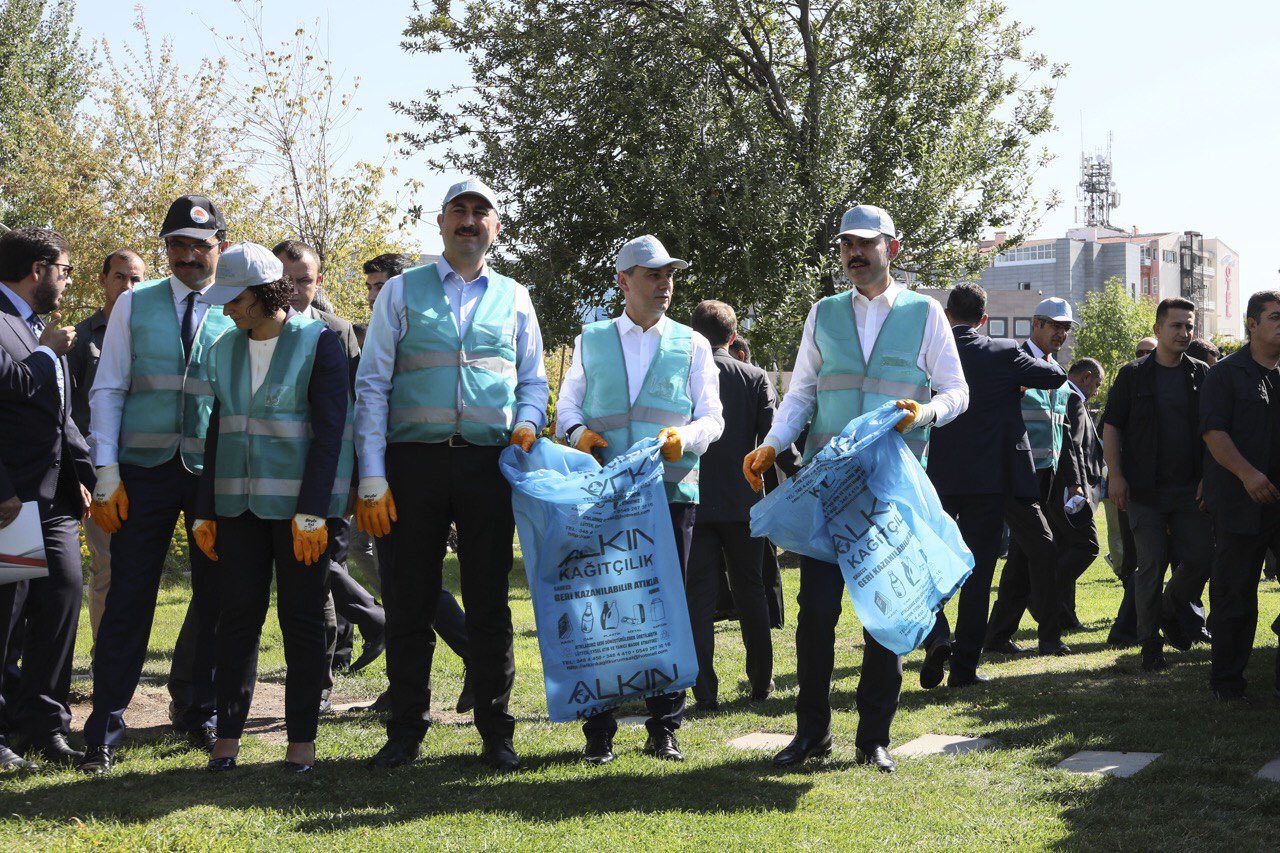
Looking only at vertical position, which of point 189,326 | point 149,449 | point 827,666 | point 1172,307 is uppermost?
point 1172,307

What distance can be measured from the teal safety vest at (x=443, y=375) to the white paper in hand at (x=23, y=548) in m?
1.52

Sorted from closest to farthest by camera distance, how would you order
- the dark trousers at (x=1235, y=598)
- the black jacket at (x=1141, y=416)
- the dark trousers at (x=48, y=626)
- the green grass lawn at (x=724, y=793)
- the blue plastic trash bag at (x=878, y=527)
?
the green grass lawn at (x=724, y=793) < the blue plastic trash bag at (x=878, y=527) < the dark trousers at (x=48, y=626) < the dark trousers at (x=1235, y=598) < the black jacket at (x=1141, y=416)

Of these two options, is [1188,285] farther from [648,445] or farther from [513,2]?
[648,445]

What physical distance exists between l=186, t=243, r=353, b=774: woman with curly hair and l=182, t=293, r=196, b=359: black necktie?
1.29 feet

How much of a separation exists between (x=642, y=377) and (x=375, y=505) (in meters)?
1.36

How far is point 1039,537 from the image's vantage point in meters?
8.05

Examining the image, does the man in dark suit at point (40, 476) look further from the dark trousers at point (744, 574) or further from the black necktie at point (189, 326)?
the dark trousers at point (744, 574)

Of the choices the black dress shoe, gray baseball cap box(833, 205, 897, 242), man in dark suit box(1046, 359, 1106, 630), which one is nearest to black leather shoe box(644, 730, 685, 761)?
the black dress shoe

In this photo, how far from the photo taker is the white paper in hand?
5172mm

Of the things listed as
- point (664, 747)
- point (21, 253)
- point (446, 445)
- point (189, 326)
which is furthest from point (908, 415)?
point (21, 253)

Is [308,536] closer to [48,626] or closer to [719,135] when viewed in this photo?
[48,626]

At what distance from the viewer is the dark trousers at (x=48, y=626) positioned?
5.45 metres

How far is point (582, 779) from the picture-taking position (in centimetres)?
500

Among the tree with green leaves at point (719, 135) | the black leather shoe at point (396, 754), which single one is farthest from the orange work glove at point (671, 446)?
the tree with green leaves at point (719, 135)
